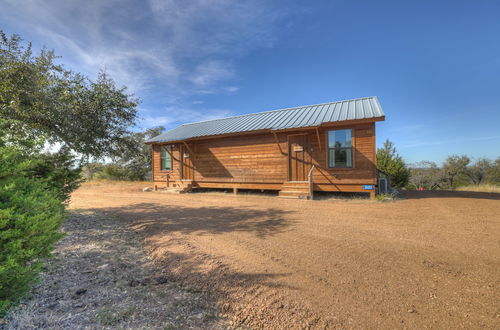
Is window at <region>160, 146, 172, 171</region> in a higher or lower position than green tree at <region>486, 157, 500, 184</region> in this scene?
higher

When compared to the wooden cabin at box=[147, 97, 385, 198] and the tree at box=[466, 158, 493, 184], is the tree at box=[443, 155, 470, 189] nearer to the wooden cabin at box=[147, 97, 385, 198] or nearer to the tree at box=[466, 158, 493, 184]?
the tree at box=[466, 158, 493, 184]

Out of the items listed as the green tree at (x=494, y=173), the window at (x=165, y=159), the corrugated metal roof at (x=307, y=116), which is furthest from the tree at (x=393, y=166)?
the green tree at (x=494, y=173)

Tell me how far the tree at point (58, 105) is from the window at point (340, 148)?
8267mm

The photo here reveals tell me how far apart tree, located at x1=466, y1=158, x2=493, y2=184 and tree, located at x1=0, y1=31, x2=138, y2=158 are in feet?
127

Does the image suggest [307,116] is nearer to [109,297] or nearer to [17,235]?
[109,297]

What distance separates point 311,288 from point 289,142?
863cm

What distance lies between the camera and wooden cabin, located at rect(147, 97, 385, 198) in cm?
927

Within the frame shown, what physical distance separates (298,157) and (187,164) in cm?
699

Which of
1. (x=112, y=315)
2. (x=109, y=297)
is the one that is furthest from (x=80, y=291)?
(x=112, y=315)

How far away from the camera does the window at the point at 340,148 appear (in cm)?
952

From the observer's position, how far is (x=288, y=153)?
10.7 metres

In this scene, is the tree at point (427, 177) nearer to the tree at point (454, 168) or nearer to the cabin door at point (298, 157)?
the tree at point (454, 168)

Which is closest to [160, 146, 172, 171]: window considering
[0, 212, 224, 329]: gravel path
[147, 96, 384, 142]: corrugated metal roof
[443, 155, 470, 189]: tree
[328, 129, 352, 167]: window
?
[147, 96, 384, 142]: corrugated metal roof

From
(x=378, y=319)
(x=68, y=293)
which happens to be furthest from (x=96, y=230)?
(x=378, y=319)
